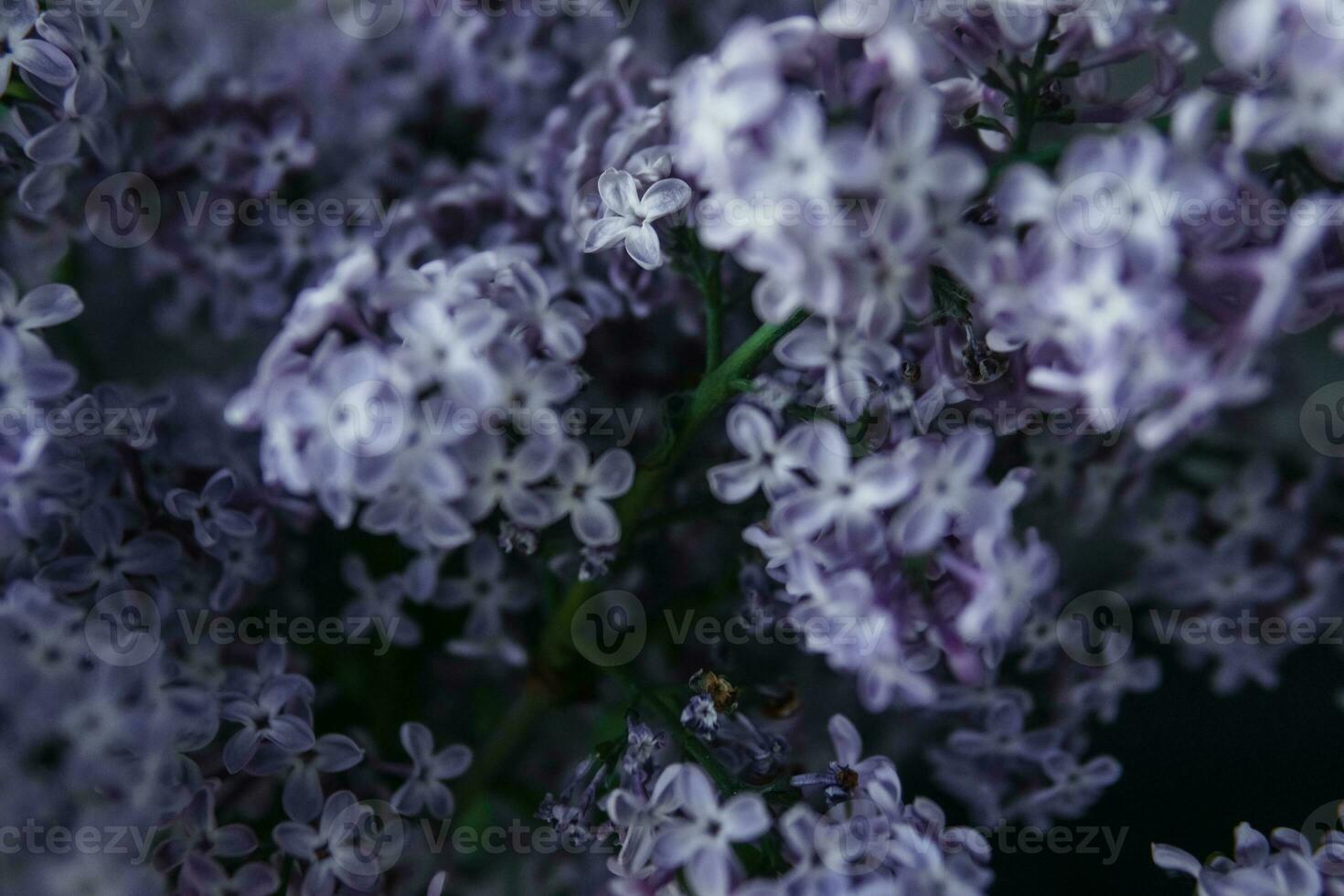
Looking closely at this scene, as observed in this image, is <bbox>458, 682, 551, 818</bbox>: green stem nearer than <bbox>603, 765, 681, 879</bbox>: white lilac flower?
No

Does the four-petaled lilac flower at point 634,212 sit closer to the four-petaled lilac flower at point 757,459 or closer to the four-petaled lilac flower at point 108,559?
the four-petaled lilac flower at point 757,459

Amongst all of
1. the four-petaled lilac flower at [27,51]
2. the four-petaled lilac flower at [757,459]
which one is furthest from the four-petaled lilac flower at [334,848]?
the four-petaled lilac flower at [27,51]

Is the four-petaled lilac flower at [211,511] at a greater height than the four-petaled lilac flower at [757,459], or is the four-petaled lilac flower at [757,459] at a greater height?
the four-petaled lilac flower at [757,459]

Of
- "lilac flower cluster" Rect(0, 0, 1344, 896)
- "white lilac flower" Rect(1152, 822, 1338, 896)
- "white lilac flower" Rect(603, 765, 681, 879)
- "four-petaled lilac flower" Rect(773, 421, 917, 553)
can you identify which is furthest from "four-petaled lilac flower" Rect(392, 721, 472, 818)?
"white lilac flower" Rect(1152, 822, 1338, 896)

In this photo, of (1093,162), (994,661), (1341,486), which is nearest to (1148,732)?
(1341,486)

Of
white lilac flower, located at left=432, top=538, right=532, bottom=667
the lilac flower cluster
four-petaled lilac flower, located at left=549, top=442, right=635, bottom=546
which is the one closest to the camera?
the lilac flower cluster

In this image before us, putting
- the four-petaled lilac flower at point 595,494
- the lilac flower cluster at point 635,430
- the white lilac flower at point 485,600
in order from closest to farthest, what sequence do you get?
1. the lilac flower cluster at point 635,430
2. the four-petaled lilac flower at point 595,494
3. the white lilac flower at point 485,600

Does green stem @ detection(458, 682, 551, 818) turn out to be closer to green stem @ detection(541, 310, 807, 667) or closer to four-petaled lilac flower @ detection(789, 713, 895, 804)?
green stem @ detection(541, 310, 807, 667)

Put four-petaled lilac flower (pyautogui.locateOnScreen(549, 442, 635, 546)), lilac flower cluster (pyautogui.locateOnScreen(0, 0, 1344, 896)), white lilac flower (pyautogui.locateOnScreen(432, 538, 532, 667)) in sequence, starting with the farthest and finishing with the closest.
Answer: white lilac flower (pyautogui.locateOnScreen(432, 538, 532, 667)) < four-petaled lilac flower (pyautogui.locateOnScreen(549, 442, 635, 546)) < lilac flower cluster (pyautogui.locateOnScreen(0, 0, 1344, 896))
